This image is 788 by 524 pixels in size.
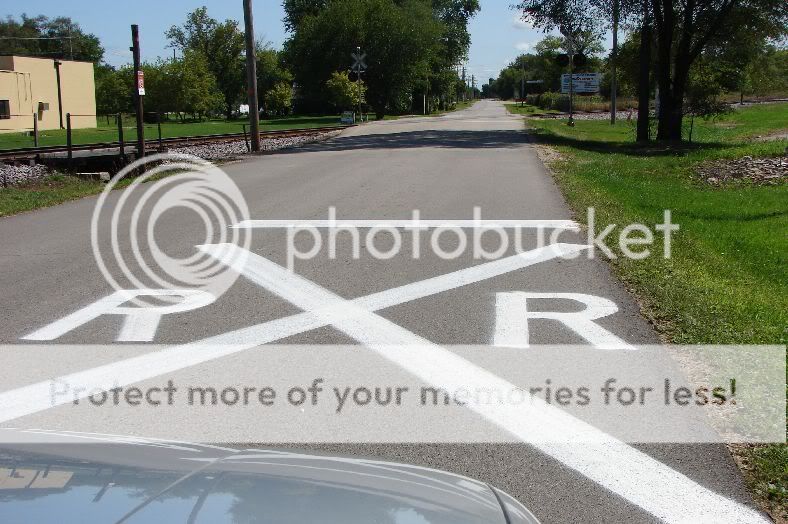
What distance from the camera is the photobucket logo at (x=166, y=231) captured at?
8984 millimetres

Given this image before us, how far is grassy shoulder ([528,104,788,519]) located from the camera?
6449 mm

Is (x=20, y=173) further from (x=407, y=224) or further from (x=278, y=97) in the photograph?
(x=278, y=97)

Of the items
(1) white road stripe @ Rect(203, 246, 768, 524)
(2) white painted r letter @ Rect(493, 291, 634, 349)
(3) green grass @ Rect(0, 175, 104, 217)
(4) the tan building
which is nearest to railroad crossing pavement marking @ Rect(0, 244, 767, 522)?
(1) white road stripe @ Rect(203, 246, 768, 524)

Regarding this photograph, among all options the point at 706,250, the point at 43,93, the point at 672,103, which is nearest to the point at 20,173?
the point at 706,250

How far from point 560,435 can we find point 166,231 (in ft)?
27.6

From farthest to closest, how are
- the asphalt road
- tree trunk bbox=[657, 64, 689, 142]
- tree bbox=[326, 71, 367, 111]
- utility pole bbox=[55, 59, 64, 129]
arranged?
tree bbox=[326, 71, 367, 111] → utility pole bbox=[55, 59, 64, 129] → tree trunk bbox=[657, 64, 689, 142] → the asphalt road

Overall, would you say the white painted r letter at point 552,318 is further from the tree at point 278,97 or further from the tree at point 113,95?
the tree at point 278,97

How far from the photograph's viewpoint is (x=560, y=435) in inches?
188

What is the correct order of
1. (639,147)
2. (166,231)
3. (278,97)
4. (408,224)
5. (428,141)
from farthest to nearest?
(278,97)
(428,141)
(639,147)
(408,224)
(166,231)

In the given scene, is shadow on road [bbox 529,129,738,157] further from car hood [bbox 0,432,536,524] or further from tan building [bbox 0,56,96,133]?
tan building [bbox 0,56,96,133]

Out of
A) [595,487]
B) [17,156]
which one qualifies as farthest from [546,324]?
[17,156]

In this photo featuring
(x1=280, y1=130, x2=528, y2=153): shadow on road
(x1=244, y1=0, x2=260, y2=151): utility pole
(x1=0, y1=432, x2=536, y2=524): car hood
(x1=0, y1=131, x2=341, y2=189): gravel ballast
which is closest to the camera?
(x1=0, y1=432, x2=536, y2=524): car hood

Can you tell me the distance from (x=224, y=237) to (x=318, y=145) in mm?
21485

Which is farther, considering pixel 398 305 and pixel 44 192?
pixel 44 192
